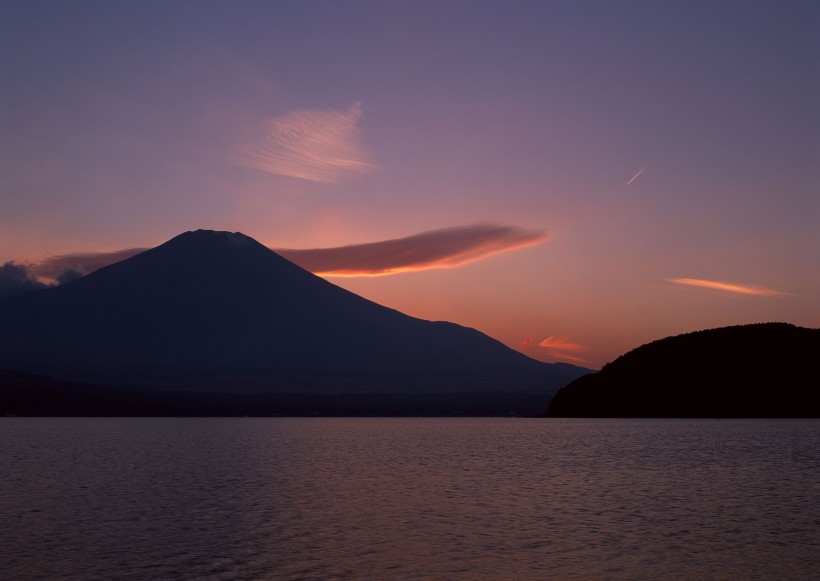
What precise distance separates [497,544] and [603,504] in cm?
1594

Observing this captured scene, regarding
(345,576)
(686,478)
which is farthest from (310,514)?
(686,478)

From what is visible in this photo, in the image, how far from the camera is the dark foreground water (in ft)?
103

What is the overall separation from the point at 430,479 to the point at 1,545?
3638 centimetres

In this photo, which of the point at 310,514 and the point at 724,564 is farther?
the point at 310,514

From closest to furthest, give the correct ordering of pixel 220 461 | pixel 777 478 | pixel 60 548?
pixel 60 548 → pixel 777 478 → pixel 220 461

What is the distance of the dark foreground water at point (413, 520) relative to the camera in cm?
3127

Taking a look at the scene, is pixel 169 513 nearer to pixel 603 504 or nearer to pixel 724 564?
pixel 603 504

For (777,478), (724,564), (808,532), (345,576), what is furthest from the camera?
(777,478)

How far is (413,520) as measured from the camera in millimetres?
43156

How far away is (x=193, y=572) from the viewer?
30141 mm

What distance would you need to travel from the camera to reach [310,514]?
45625 millimetres

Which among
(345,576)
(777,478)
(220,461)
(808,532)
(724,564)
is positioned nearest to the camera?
(345,576)

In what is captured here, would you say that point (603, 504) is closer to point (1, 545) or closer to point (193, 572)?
point (193, 572)

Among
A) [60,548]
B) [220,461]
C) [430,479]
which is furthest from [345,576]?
[220,461]
